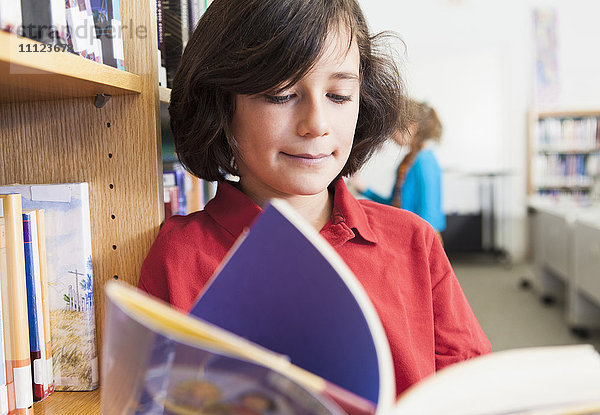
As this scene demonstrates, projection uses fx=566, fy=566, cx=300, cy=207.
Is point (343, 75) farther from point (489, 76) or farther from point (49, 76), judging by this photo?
point (489, 76)

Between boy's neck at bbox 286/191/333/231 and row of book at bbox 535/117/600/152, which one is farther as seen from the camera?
row of book at bbox 535/117/600/152

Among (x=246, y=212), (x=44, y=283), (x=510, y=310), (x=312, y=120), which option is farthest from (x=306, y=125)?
(x=510, y=310)

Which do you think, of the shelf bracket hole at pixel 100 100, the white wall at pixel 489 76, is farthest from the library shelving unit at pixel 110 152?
the white wall at pixel 489 76

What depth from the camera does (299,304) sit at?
46 cm

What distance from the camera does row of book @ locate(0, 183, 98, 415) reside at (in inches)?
27.0

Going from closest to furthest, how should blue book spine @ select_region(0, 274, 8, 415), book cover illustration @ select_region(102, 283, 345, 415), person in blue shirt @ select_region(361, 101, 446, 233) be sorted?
book cover illustration @ select_region(102, 283, 345, 415)
blue book spine @ select_region(0, 274, 8, 415)
person in blue shirt @ select_region(361, 101, 446, 233)

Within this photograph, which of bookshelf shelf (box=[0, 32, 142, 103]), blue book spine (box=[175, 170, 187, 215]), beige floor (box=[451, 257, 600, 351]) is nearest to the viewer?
bookshelf shelf (box=[0, 32, 142, 103])

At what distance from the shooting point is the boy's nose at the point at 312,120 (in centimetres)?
74

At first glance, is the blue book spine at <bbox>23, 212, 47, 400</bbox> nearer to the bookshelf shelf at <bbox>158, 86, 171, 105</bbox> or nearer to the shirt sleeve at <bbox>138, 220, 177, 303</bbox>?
the shirt sleeve at <bbox>138, 220, 177, 303</bbox>

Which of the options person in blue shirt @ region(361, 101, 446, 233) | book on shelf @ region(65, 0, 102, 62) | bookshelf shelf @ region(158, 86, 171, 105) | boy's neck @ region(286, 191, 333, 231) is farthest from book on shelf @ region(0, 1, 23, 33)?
person in blue shirt @ region(361, 101, 446, 233)

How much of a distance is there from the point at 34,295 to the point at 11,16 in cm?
36

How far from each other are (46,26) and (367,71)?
53 centimetres

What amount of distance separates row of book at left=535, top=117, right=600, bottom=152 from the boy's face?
557cm

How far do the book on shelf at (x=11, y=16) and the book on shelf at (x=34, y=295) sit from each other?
0.85 feet
